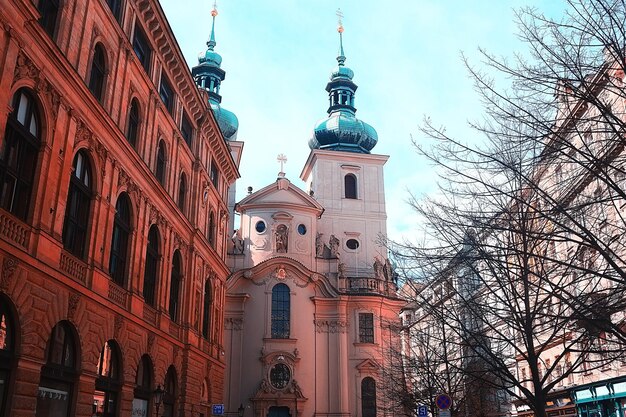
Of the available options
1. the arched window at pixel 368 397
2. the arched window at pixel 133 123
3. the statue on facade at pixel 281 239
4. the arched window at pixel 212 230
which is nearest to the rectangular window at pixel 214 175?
the arched window at pixel 212 230

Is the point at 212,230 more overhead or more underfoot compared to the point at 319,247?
more underfoot

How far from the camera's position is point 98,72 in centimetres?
1811

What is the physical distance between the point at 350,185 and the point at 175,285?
33.5 m

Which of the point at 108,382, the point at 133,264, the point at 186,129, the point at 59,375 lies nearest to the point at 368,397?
the point at 186,129

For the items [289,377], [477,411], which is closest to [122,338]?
[477,411]

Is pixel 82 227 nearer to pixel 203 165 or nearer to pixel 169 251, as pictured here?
pixel 169 251

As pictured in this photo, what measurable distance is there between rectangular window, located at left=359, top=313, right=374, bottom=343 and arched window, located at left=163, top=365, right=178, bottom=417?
2481 cm

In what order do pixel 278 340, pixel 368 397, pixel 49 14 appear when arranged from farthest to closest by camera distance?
pixel 368 397 → pixel 278 340 → pixel 49 14

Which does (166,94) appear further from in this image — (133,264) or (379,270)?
(379,270)

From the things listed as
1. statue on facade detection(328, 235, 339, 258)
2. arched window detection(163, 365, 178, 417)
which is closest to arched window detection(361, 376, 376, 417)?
statue on facade detection(328, 235, 339, 258)

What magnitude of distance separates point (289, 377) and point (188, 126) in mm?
23095

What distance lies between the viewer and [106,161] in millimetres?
17891

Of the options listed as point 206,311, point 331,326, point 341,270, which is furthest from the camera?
point 341,270

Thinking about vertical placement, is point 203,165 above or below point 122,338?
above
